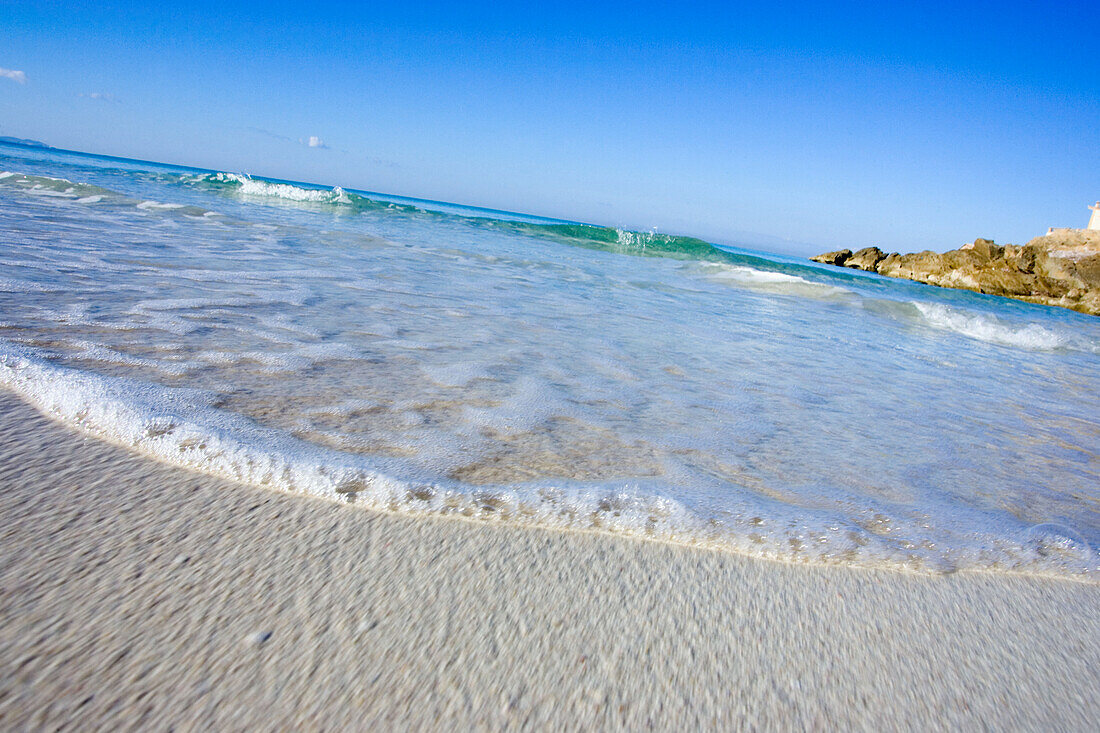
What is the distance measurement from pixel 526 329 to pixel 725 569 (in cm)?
237

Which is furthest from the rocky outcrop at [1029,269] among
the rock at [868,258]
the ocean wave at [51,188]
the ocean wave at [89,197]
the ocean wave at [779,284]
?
the ocean wave at [51,188]

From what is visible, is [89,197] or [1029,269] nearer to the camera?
[89,197]

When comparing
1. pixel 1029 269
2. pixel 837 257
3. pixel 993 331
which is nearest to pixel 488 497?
pixel 993 331

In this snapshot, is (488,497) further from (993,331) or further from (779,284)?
(779,284)

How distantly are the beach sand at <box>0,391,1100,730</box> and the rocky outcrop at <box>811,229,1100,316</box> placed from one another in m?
30.0

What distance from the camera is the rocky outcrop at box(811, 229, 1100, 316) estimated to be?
23.1 metres

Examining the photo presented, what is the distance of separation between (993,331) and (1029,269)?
2268 cm

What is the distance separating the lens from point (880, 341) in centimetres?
554

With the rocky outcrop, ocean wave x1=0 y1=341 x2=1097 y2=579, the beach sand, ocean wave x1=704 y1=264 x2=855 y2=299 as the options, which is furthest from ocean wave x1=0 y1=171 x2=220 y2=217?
the rocky outcrop

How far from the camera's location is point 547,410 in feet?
6.57

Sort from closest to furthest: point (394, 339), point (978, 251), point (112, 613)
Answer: point (112, 613) < point (394, 339) < point (978, 251)

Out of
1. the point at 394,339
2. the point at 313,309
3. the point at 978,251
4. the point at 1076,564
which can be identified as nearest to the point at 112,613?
the point at 394,339

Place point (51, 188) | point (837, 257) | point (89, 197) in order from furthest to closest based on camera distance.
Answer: point (837, 257) → point (51, 188) → point (89, 197)

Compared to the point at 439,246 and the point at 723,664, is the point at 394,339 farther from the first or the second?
the point at 439,246
